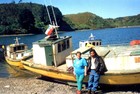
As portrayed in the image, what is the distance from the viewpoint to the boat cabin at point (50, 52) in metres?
21.0

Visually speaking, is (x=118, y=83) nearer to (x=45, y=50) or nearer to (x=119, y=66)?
(x=119, y=66)

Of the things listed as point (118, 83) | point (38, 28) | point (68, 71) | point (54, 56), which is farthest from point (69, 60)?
point (38, 28)

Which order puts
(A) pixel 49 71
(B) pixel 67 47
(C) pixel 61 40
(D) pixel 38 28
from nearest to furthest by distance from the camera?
(A) pixel 49 71 < (C) pixel 61 40 < (B) pixel 67 47 < (D) pixel 38 28

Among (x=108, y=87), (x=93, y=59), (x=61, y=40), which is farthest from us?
(x=61, y=40)

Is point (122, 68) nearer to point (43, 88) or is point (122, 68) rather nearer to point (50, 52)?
point (43, 88)

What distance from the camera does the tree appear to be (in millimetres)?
184250

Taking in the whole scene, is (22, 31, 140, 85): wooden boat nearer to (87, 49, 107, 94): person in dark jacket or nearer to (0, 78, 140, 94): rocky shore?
(0, 78, 140, 94): rocky shore

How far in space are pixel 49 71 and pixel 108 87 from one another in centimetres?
488

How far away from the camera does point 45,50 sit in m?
21.1

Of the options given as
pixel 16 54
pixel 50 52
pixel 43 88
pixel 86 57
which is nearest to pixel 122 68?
pixel 86 57

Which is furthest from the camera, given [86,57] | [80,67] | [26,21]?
[26,21]

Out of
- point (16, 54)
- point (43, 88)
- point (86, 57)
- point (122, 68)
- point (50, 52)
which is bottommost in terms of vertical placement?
point (43, 88)

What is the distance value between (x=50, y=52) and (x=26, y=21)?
169 m

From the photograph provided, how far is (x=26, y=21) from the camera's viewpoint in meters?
187
